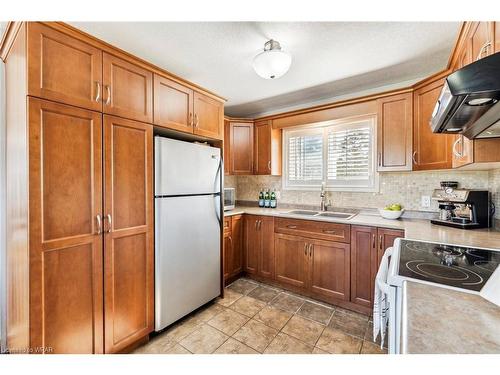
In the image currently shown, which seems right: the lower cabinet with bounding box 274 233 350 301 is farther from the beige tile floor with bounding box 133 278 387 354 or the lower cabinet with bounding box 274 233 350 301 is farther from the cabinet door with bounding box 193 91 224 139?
the cabinet door with bounding box 193 91 224 139

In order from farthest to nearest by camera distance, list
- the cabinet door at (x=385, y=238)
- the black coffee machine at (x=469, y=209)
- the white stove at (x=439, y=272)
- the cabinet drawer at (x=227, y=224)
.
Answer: the cabinet drawer at (x=227, y=224)
the cabinet door at (x=385, y=238)
the black coffee machine at (x=469, y=209)
the white stove at (x=439, y=272)

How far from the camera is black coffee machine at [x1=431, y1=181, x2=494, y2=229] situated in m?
1.86

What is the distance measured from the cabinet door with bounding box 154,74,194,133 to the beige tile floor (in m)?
1.75

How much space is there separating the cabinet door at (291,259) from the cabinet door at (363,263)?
0.50 meters

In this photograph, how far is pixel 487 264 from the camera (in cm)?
109

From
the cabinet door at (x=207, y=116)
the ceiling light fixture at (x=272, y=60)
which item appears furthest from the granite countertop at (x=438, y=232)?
the ceiling light fixture at (x=272, y=60)

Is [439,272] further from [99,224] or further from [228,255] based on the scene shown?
[228,255]

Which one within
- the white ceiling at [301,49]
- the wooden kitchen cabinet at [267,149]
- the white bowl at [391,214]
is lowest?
the white bowl at [391,214]

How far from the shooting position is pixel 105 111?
4.88ft

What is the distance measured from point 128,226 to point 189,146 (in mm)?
833

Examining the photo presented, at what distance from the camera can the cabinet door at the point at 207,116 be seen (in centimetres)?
216

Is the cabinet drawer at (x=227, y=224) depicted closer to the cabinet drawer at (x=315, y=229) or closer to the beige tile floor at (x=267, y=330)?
the cabinet drawer at (x=315, y=229)

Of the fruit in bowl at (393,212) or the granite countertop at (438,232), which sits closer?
the granite countertop at (438,232)

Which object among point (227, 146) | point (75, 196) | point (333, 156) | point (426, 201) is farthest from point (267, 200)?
point (75, 196)
